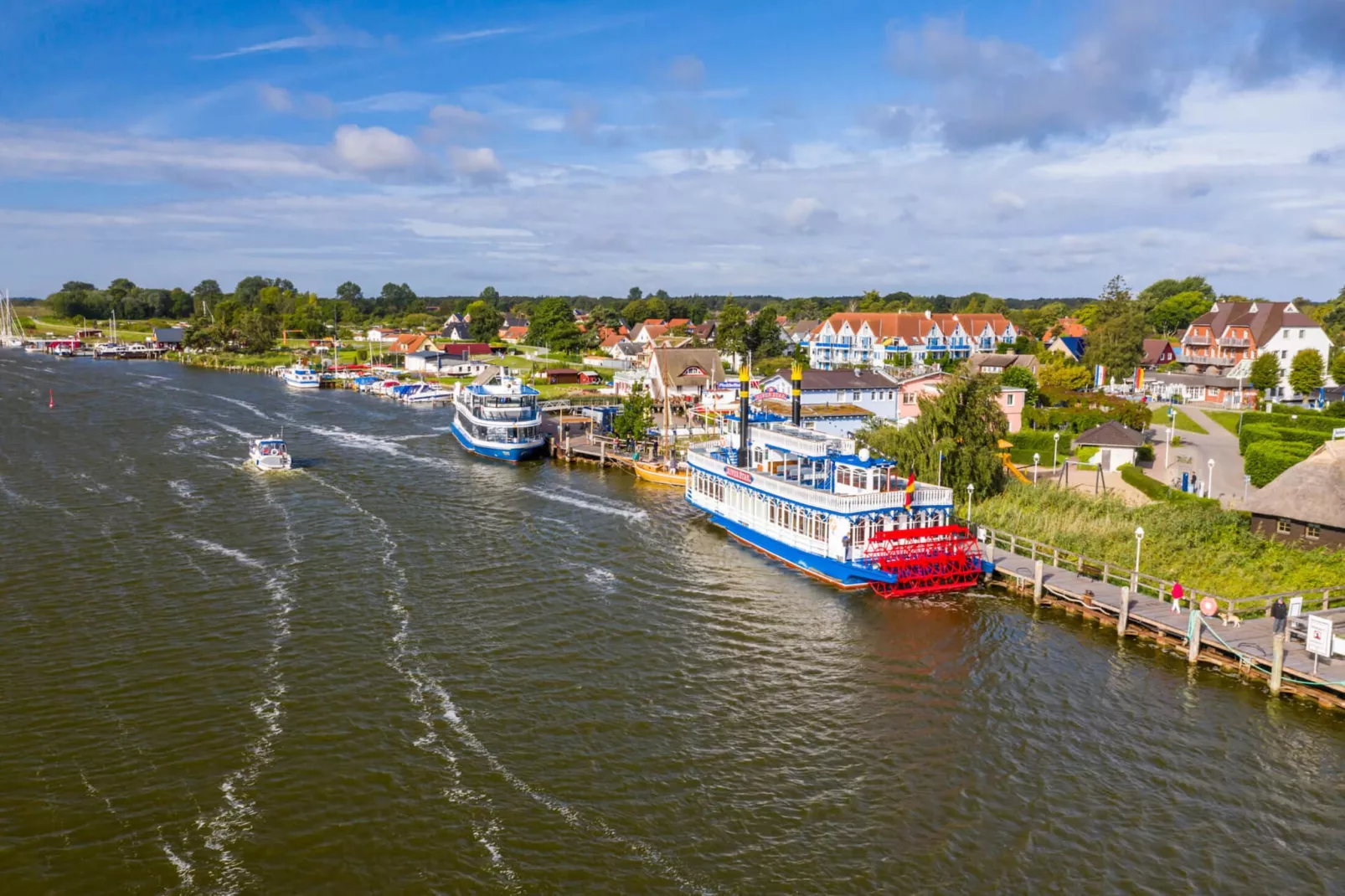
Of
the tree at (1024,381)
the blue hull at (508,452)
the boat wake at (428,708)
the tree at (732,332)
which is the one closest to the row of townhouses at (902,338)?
the tree at (732,332)

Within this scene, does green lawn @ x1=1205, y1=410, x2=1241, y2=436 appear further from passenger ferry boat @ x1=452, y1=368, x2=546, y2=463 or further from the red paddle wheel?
passenger ferry boat @ x1=452, y1=368, x2=546, y2=463

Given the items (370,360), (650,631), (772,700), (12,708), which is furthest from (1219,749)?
(370,360)

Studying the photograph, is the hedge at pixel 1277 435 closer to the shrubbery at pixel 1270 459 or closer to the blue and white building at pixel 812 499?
the shrubbery at pixel 1270 459

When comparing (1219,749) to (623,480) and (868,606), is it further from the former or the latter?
(623,480)

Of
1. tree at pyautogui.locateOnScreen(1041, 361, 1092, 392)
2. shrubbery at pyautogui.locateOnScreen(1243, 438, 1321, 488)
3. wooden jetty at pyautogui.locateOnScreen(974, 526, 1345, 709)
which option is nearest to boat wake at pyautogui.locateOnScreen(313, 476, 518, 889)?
wooden jetty at pyautogui.locateOnScreen(974, 526, 1345, 709)

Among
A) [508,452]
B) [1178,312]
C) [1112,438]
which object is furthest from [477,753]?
[1178,312]
